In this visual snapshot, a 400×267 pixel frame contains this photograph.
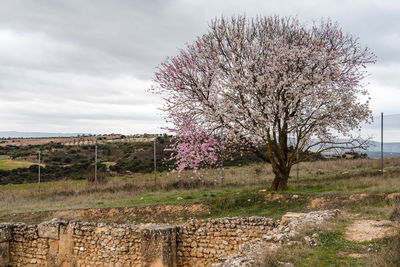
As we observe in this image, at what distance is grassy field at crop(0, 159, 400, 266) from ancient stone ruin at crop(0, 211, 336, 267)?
69.7 inches

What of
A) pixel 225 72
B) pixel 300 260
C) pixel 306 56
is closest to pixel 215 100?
pixel 225 72

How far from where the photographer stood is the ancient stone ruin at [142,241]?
9.57 metres

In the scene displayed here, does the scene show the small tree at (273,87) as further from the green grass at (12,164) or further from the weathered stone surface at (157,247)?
the green grass at (12,164)

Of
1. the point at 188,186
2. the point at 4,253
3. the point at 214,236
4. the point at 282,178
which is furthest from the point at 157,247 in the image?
the point at 188,186

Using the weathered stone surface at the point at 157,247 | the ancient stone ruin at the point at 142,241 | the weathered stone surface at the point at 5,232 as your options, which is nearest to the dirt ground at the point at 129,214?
the ancient stone ruin at the point at 142,241

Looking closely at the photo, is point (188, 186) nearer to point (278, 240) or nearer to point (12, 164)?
point (278, 240)

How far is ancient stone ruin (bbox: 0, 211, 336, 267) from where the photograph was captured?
31.4ft

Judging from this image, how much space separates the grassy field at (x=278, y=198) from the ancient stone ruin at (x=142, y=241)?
1770mm

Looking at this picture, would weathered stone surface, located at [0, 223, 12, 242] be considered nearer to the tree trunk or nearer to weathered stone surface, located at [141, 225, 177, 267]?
weathered stone surface, located at [141, 225, 177, 267]

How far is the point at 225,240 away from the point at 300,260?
432cm

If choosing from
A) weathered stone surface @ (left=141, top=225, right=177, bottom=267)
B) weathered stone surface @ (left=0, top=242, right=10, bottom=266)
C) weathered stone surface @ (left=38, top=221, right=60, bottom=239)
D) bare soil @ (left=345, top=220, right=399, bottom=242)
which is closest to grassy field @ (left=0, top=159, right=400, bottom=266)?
bare soil @ (left=345, top=220, right=399, bottom=242)

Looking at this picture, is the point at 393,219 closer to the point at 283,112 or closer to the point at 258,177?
the point at 283,112

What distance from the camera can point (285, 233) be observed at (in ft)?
24.8

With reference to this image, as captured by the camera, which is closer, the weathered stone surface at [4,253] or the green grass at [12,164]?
the weathered stone surface at [4,253]
